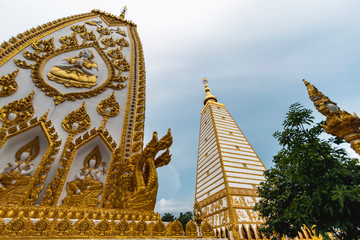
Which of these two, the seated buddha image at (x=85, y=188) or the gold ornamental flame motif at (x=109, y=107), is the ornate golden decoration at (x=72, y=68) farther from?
the seated buddha image at (x=85, y=188)

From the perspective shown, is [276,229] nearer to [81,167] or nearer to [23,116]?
[81,167]

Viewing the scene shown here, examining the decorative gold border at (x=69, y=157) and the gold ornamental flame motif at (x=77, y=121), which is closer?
the decorative gold border at (x=69, y=157)

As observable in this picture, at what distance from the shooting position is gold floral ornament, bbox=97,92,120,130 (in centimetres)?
527

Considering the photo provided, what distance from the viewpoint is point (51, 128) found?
419 cm

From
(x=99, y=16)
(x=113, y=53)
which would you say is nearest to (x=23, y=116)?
(x=113, y=53)

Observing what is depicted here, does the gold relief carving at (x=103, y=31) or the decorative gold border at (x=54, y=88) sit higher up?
the gold relief carving at (x=103, y=31)

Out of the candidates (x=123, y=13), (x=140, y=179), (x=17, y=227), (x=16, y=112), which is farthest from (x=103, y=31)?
(x=17, y=227)

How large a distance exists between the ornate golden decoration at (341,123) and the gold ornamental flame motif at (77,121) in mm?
5677

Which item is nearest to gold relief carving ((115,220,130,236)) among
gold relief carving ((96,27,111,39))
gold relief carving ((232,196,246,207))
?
gold relief carving ((96,27,111,39))

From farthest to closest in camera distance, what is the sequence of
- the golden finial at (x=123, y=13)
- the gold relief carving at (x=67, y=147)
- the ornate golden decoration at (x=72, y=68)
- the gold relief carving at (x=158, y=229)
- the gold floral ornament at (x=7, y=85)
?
1. the golden finial at (x=123, y=13)
2. the ornate golden decoration at (x=72, y=68)
3. the gold floral ornament at (x=7, y=85)
4. the gold relief carving at (x=67, y=147)
5. the gold relief carving at (x=158, y=229)

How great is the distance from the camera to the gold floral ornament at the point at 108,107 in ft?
17.3

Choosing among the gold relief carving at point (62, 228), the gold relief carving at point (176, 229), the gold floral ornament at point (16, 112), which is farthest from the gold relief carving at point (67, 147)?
the gold relief carving at point (176, 229)

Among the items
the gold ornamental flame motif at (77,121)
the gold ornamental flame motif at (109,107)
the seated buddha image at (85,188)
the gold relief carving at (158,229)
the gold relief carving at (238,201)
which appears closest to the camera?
the gold relief carving at (158,229)

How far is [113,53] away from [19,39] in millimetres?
3143
